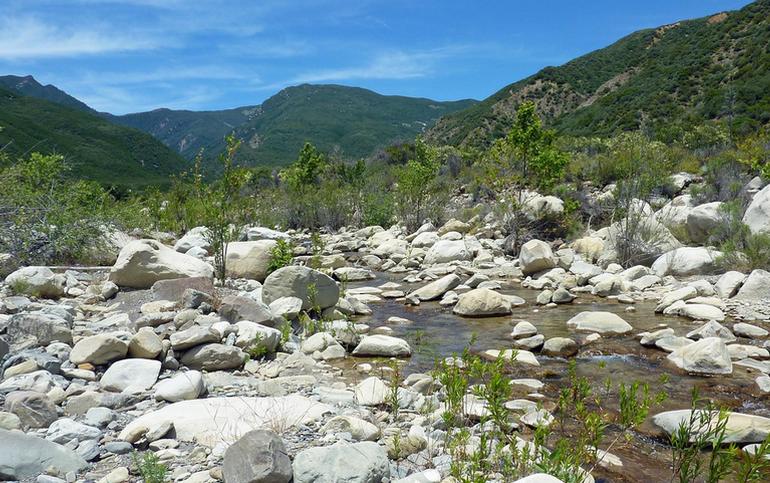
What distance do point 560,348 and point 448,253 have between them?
781 centimetres

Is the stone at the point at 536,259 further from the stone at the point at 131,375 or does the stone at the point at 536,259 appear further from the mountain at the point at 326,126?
the mountain at the point at 326,126

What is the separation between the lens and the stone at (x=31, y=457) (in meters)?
3.19

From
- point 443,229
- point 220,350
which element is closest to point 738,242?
point 443,229

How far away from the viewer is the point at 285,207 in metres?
25.0

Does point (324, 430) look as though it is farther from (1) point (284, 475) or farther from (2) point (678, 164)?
(2) point (678, 164)

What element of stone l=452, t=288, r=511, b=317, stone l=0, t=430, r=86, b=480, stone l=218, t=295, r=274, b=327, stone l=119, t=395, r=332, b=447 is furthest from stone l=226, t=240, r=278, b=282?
stone l=0, t=430, r=86, b=480

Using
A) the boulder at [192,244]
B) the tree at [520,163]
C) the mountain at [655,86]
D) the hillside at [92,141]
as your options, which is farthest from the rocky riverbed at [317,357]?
the hillside at [92,141]

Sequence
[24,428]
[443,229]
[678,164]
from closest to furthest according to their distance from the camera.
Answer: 1. [24,428]
2. [443,229]
3. [678,164]

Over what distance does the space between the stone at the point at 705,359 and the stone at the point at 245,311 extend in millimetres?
5274

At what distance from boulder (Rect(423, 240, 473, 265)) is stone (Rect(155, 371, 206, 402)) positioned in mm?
10488

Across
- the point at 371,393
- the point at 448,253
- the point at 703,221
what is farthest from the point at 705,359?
the point at 448,253

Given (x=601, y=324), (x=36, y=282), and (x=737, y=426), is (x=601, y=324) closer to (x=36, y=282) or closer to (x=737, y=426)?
(x=737, y=426)

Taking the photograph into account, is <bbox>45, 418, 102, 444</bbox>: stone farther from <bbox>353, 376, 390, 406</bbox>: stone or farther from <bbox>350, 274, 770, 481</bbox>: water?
<bbox>350, 274, 770, 481</bbox>: water

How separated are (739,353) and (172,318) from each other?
23.9 ft
